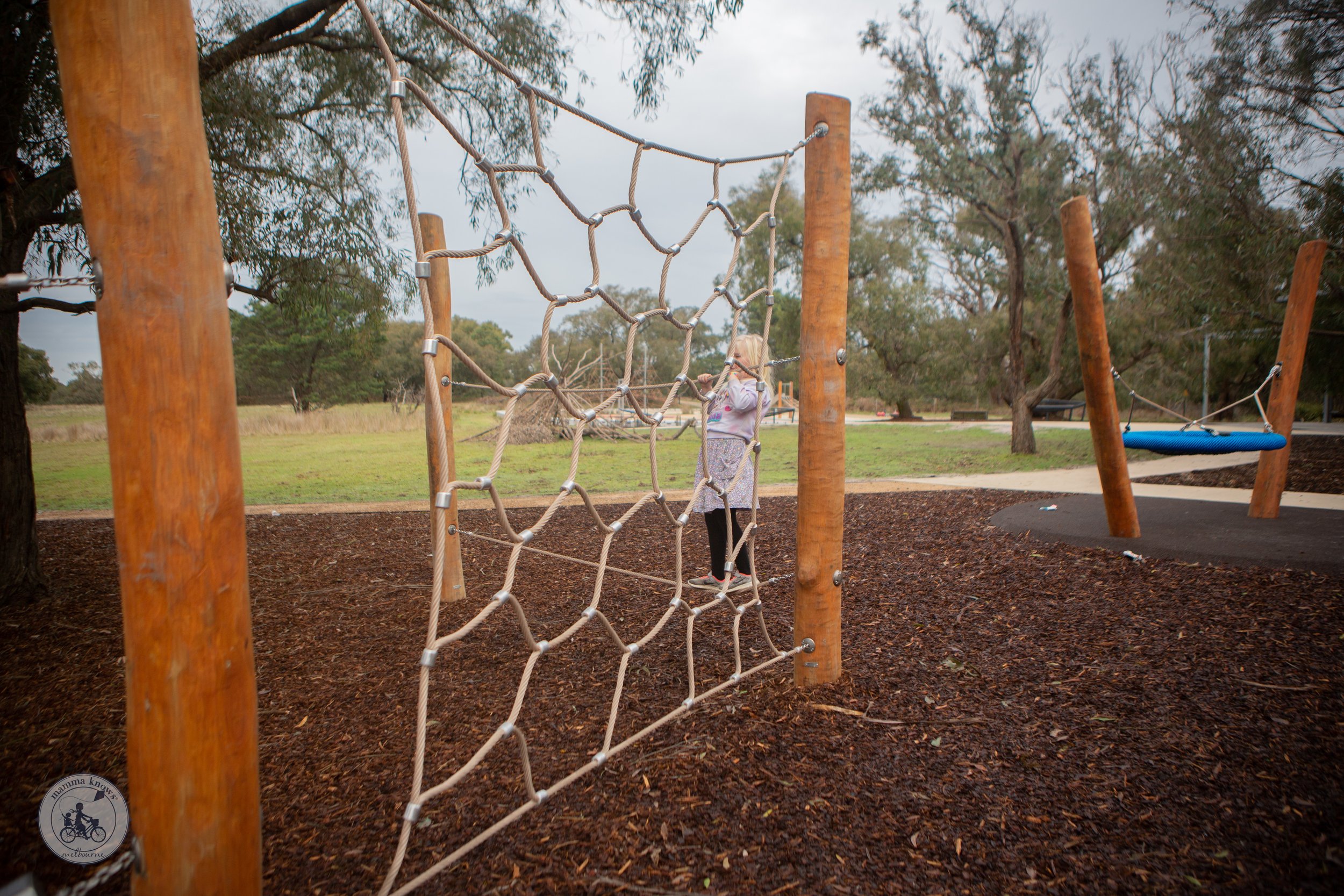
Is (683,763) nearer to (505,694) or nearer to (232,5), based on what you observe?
(505,694)

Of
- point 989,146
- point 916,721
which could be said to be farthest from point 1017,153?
point 916,721

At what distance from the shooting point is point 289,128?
5.07 m

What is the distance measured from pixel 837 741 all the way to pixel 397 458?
10055mm

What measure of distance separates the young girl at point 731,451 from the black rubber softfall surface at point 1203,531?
2163 millimetres

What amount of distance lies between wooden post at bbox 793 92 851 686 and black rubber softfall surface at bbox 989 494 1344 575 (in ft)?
8.49

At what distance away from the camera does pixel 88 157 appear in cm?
92

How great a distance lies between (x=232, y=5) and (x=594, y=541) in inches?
174

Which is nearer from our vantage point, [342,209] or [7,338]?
[7,338]

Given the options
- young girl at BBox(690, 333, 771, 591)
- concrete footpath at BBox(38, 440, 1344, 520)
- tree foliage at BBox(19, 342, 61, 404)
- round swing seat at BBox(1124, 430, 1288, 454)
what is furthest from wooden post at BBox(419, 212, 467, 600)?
round swing seat at BBox(1124, 430, 1288, 454)

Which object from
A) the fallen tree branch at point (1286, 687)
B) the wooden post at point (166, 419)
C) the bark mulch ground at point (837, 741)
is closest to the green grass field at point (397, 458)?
the bark mulch ground at point (837, 741)

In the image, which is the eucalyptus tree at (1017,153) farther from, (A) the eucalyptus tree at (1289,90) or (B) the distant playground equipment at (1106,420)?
(B) the distant playground equipment at (1106,420)

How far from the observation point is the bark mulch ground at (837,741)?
1.48 metres

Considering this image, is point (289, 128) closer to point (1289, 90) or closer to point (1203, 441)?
point (1203, 441)

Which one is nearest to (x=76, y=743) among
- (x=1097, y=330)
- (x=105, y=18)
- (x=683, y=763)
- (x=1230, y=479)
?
(x=683, y=763)
